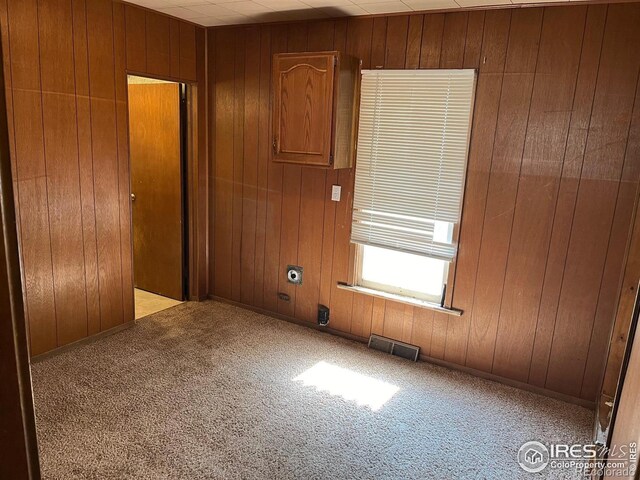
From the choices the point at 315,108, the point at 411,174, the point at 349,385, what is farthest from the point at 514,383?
the point at 315,108

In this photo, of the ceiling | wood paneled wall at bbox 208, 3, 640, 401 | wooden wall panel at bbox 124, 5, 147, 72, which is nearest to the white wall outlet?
wood paneled wall at bbox 208, 3, 640, 401

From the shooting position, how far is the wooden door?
4027 millimetres

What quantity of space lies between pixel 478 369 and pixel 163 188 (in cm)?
300

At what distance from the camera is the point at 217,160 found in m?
4.04

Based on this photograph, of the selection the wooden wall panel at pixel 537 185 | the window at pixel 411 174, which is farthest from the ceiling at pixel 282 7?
the window at pixel 411 174

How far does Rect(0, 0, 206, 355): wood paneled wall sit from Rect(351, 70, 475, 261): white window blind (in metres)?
1.71

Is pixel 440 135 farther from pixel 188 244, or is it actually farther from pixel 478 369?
pixel 188 244

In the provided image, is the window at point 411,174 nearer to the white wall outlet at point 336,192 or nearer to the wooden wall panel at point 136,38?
the white wall outlet at point 336,192

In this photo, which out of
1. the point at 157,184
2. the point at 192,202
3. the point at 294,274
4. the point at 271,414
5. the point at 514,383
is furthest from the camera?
the point at 157,184

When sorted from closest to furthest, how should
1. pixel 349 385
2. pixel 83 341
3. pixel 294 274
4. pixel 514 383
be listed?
pixel 349 385 → pixel 514 383 → pixel 83 341 → pixel 294 274

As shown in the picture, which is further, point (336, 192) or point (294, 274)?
point (294, 274)

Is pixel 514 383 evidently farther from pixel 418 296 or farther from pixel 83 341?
pixel 83 341

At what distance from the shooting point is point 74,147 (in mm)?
3049

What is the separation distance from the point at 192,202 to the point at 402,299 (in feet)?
6.64
